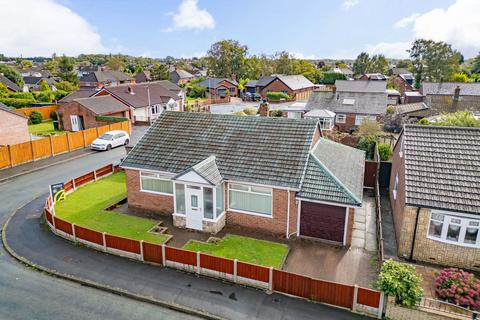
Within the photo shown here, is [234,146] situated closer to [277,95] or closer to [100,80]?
[277,95]

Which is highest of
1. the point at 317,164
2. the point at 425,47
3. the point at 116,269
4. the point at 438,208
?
the point at 425,47

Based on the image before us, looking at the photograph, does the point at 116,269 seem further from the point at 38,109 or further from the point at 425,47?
the point at 425,47

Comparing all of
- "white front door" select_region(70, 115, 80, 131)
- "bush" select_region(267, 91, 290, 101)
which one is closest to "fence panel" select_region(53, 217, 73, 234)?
"white front door" select_region(70, 115, 80, 131)

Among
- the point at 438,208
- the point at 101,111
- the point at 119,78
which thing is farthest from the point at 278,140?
the point at 119,78

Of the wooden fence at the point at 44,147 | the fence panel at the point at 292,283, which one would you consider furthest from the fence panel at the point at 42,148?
the fence panel at the point at 292,283

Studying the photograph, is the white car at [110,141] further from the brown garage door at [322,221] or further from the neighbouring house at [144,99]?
the brown garage door at [322,221]

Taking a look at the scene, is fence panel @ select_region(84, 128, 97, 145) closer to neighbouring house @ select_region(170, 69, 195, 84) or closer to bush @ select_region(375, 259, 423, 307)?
bush @ select_region(375, 259, 423, 307)
